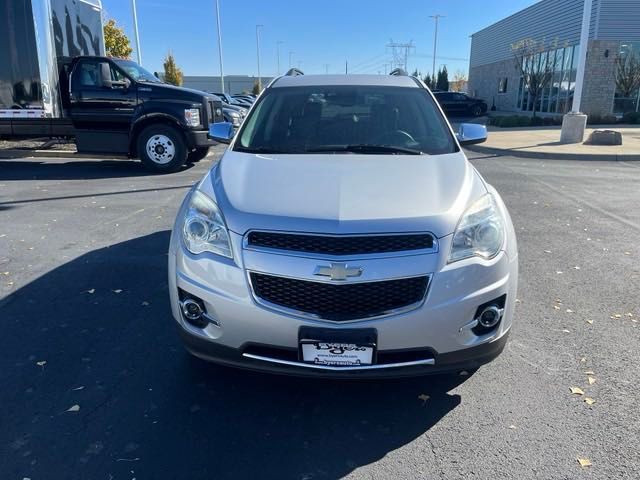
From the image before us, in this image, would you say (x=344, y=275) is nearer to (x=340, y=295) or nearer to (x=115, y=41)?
(x=340, y=295)

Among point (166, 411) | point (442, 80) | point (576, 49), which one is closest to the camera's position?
point (166, 411)

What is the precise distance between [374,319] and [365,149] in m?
1.57

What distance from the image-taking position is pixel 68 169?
10.9m

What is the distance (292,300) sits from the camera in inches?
96.0

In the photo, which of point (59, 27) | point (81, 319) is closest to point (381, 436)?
point (81, 319)

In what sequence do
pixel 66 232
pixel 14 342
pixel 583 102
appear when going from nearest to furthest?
pixel 14 342, pixel 66 232, pixel 583 102

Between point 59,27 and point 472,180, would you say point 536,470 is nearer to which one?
point 472,180

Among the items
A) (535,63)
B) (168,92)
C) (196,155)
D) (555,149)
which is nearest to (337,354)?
(168,92)

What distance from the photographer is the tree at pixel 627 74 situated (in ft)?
79.5

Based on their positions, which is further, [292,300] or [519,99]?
[519,99]

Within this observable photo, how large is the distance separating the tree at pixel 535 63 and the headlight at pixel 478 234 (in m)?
23.2

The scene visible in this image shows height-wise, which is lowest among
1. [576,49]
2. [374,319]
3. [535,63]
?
[374,319]

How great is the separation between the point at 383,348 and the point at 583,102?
2666 centimetres

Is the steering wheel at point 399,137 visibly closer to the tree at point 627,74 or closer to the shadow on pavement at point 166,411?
the shadow on pavement at point 166,411
